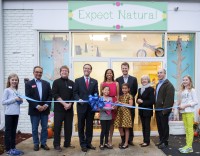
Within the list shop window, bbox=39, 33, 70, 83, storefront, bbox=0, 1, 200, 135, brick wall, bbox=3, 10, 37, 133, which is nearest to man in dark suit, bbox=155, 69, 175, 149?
storefront, bbox=0, 1, 200, 135

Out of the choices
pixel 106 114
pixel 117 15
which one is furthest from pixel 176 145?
pixel 117 15

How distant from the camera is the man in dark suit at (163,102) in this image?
232 inches

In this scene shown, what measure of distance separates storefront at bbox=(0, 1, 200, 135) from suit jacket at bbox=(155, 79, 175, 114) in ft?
5.71

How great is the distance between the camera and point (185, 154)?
5602 millimetres

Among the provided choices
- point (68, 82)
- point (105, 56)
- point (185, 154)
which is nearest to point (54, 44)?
point (105, 56)

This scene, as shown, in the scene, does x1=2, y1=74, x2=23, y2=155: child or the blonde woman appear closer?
x1=2, y1=74, x2=23, y2=155: child

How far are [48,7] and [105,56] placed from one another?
7.30 ft

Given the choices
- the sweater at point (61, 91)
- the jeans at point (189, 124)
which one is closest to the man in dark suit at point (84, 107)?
the sweater at point (61, 91)

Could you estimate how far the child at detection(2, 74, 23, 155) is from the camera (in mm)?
5441

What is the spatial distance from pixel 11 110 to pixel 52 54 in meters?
2.74

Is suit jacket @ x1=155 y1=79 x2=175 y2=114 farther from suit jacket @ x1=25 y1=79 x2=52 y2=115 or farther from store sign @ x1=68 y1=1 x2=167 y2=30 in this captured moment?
suit jacket @ x1=25 y1=79 x2=52 y2=115

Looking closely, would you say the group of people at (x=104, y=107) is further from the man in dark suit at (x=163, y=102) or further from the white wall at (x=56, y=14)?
the white wall at (x=56, y=14)

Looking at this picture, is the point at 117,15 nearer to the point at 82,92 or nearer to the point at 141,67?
the point at 141,67

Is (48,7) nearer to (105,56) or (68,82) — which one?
(105,56)
